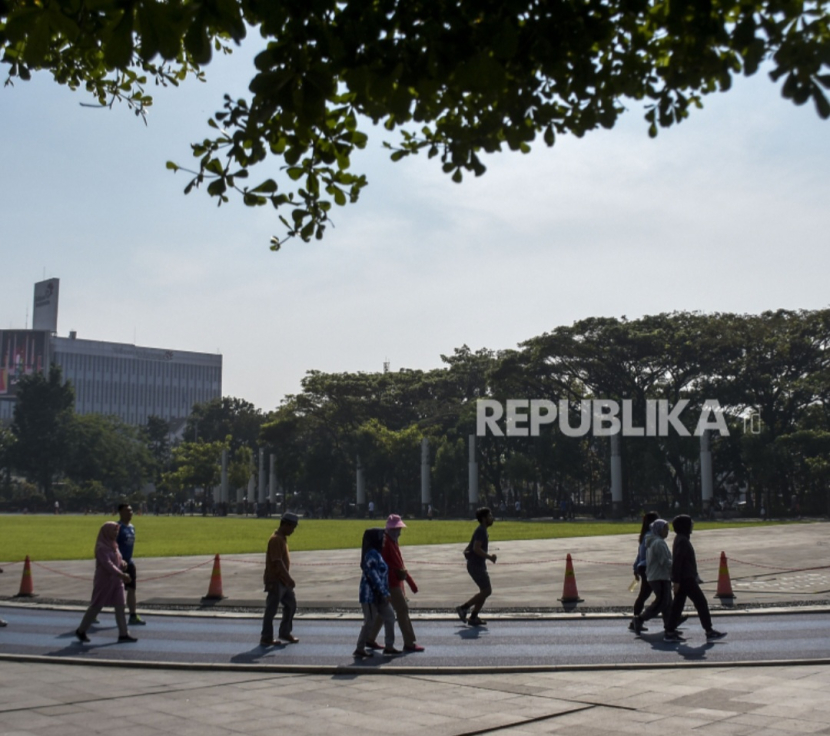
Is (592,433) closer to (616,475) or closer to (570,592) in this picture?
(616,475)

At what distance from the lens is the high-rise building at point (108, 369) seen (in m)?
166

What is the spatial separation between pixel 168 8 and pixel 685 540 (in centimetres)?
1041

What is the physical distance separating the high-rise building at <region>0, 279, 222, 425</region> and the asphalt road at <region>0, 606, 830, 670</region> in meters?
161

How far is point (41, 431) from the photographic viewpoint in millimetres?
127625

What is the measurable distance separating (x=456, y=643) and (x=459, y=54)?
31.3ft

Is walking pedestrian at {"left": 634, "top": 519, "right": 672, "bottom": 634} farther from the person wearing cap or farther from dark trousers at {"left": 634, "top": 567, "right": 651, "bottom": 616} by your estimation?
the person wearing cap

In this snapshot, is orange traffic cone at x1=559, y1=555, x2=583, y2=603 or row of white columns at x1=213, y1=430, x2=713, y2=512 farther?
row of white columns at x1=213, y1=430, x2=713, y2=512

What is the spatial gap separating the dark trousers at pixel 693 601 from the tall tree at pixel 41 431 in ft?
399

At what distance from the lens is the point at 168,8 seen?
4875 millimetres

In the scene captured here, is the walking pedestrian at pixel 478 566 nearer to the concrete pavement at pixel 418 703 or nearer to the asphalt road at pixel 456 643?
the asphalt road at pixel 456 643

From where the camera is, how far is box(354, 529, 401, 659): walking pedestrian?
11750 mm

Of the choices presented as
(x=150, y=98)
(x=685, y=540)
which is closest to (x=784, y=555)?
(x=685, y=540)

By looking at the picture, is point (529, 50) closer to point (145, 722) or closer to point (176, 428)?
point (145, 722)

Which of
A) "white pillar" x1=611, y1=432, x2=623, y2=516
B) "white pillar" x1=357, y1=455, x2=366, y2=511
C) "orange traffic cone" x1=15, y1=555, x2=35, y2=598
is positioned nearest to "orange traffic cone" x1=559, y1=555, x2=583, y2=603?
"orange traffic cone" x1=15, y1=555, x2=35, y2=598
